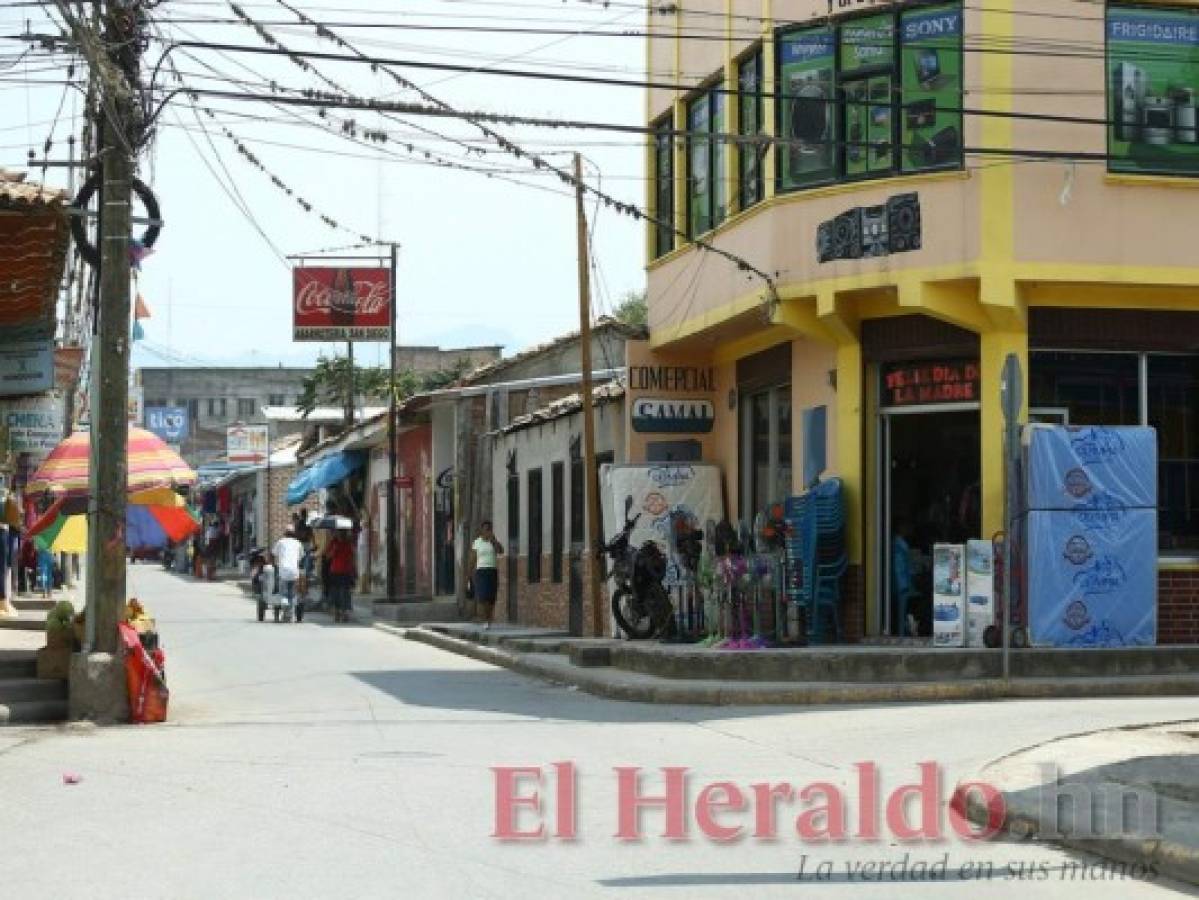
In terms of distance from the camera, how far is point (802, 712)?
58.2 feet

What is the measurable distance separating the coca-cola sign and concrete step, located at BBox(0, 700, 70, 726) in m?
29.7

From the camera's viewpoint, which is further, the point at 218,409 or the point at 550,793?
the point at 218,409

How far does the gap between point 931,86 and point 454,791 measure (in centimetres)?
1189

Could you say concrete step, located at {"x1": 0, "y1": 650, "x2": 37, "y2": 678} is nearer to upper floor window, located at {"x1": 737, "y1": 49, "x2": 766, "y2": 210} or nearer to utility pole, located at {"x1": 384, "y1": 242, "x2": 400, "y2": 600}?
upper floor window, located at {"x1": 737, "y1": 49, "x2": 766, "y2": 210}

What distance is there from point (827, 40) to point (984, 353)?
427 centimetres

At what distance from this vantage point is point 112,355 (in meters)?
17.4

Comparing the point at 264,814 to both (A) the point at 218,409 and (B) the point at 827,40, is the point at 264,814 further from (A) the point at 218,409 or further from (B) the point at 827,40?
(A) the point at 218,409

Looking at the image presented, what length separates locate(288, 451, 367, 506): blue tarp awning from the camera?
49.6 meters

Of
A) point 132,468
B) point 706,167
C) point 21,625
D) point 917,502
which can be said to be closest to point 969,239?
point 917,502

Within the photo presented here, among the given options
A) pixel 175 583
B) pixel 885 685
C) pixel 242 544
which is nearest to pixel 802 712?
pixel 885 685

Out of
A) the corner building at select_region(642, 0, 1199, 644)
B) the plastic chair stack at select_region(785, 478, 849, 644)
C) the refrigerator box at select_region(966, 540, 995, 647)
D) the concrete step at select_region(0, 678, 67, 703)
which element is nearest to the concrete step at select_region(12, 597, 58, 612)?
the concrete step at select_region(0, 678, 67, 703)

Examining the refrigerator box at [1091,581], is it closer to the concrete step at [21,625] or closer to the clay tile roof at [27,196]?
the clay tile roof at [27,196]

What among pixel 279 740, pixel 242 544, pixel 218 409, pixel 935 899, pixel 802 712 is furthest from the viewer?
pixel 218 409

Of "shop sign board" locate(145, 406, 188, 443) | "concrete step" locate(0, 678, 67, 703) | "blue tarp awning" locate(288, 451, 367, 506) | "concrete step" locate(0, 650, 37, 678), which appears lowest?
"concrete step" locate(0, 678, 67, 703)
